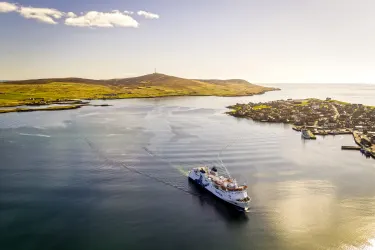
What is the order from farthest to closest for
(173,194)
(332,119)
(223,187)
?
1. (332,119)
2. (173,194)
3. (223,187)

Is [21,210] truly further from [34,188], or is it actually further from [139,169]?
[139,169]

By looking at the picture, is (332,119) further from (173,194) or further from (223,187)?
(173,194)

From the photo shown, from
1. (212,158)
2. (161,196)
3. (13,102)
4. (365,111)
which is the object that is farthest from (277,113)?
(13,102)

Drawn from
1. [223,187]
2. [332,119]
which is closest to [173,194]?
[223,187]

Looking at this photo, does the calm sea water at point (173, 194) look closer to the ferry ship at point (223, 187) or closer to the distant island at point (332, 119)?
the ferry ship at point (223, 187)

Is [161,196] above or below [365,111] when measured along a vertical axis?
below

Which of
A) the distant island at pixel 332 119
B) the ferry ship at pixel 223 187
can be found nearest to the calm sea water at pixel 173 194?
the ferry ship at pixel 223 187
